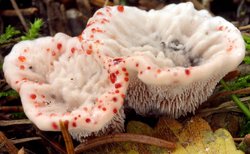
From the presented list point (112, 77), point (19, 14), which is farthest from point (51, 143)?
point (19, 14)

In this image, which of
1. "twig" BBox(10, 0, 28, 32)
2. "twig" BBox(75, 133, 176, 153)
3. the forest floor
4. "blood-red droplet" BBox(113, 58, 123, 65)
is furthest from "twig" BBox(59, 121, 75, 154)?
"twig" BBox(10, 0, 28, 32)

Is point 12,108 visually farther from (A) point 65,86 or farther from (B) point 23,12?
(B) point 23,12

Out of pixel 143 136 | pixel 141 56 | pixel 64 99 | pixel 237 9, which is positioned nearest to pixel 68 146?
pixel 64 99

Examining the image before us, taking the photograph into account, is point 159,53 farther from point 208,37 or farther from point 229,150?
point 229,150

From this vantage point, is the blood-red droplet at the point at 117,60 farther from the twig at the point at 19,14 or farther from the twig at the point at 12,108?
the twig at the point at 19,14

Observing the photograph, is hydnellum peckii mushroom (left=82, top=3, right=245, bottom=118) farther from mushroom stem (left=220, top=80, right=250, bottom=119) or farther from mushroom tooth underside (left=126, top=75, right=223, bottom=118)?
mushroom stem (left=220, top=80, right=250, bottom=119)

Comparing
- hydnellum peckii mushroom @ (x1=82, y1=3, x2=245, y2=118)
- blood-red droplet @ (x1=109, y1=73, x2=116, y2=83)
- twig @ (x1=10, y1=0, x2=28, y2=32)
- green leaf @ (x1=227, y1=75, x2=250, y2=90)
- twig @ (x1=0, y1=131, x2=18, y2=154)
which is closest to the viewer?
hydnellum peckii mushroom @ (x1=82, y1=3, x2=245, y2=118)
